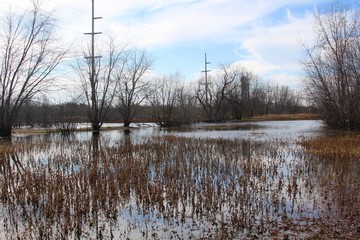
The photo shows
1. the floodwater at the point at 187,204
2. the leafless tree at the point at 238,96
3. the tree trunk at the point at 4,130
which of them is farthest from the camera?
the leafless tree at the point at 238,96

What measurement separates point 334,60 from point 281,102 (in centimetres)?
8447

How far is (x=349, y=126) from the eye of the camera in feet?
97.6

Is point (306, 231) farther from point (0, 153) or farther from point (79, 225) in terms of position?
point (0, 153)

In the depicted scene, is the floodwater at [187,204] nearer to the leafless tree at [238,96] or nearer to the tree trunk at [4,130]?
the tree trunk at [4,130]

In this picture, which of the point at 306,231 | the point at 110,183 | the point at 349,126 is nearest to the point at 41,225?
the point at 110,183

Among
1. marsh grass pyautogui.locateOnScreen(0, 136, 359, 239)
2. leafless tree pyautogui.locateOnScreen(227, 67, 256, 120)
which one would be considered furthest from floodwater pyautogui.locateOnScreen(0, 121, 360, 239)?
leafless tree pyautogui.locateOnScreen(227, 67, 256, 120)

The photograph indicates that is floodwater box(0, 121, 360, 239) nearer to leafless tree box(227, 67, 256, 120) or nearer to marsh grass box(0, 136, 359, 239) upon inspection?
marsh grass box(0, 136, 359, 239)

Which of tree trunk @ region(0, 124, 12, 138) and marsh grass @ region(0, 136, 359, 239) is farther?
tree trunk @ region(0, 124, 12, 138)

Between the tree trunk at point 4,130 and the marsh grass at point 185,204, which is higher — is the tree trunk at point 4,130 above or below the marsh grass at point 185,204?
above

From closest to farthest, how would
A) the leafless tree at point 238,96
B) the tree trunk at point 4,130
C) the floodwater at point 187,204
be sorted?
the floodwater at point 187,204 → the tree trunk at point 4,130 → the leafless tree at point 238,96

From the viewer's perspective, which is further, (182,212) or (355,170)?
(355,170)

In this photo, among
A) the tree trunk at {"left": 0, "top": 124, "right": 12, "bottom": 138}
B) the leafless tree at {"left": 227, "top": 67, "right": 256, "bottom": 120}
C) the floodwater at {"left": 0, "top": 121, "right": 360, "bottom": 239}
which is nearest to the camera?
the floodwater at {"left": 0, "top": 121, "right": 360, "bottom": 239}

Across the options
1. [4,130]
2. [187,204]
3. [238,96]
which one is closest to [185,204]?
[187,204]

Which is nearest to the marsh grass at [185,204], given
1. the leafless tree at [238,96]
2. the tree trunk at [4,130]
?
the tree trunk at [4,130]
